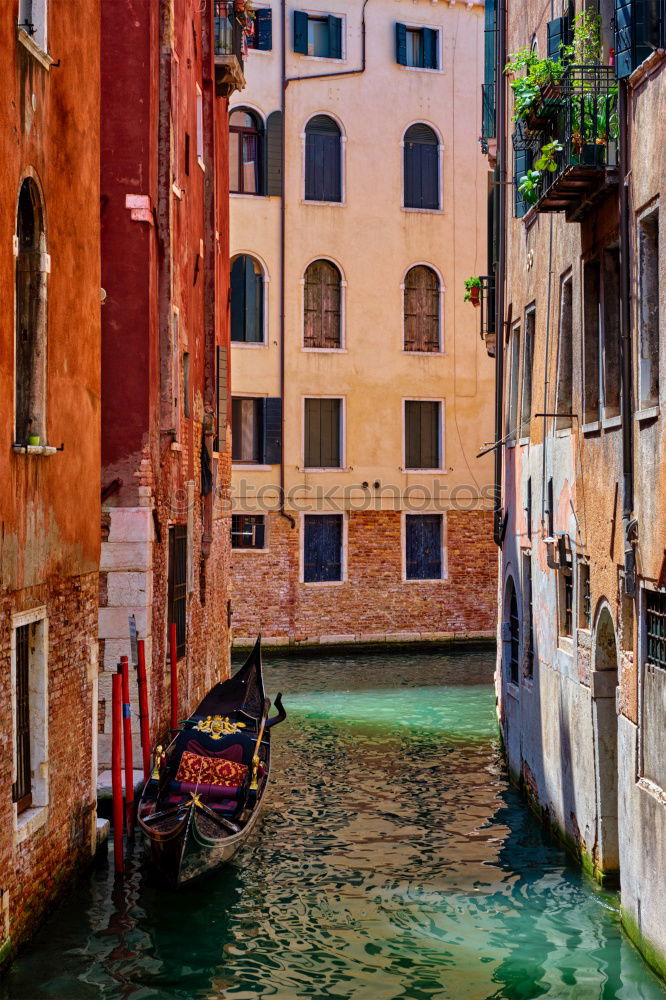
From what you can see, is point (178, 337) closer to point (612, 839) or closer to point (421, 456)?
point (612, 839)

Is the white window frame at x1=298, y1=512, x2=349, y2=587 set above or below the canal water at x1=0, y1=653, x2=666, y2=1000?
above

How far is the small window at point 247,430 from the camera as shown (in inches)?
934

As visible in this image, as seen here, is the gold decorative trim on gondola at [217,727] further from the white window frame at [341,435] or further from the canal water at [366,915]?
the white window frame at [341,435]

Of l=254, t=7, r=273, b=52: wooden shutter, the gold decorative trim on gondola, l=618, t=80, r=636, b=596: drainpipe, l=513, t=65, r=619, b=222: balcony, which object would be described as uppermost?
l=254, t=7, r=273, b=52: wooden shutter

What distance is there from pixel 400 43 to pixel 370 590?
376 inches

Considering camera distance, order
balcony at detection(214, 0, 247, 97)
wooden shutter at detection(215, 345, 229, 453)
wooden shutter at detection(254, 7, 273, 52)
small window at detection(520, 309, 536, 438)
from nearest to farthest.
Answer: small window at detection(520, 309, 536, 438) → wooden shutter at detection(215, 345, 229, 453) → balcony at detection(214, 0, 247, 97) → wooden shutter at detection(254, 7, 273, 52)

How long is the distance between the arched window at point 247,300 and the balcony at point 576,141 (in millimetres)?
13648

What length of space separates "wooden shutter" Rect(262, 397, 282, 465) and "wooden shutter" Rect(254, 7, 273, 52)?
5.97 metres

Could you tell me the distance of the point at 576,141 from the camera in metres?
9.13

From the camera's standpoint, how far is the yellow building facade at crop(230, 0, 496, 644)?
935 inches

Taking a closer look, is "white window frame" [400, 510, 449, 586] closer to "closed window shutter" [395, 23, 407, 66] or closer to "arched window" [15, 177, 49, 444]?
"closed window shutter" [395, 23, 407, 66]

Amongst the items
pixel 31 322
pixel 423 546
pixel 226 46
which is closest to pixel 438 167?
pixel 423 546

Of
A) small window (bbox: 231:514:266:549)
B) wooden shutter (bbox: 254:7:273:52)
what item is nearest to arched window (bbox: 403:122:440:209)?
wooden shutter (bbox: 254:7:273:52)

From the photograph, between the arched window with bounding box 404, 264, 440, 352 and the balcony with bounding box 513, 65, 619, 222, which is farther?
the arched window with bounding box 404, 264, 440, 352
